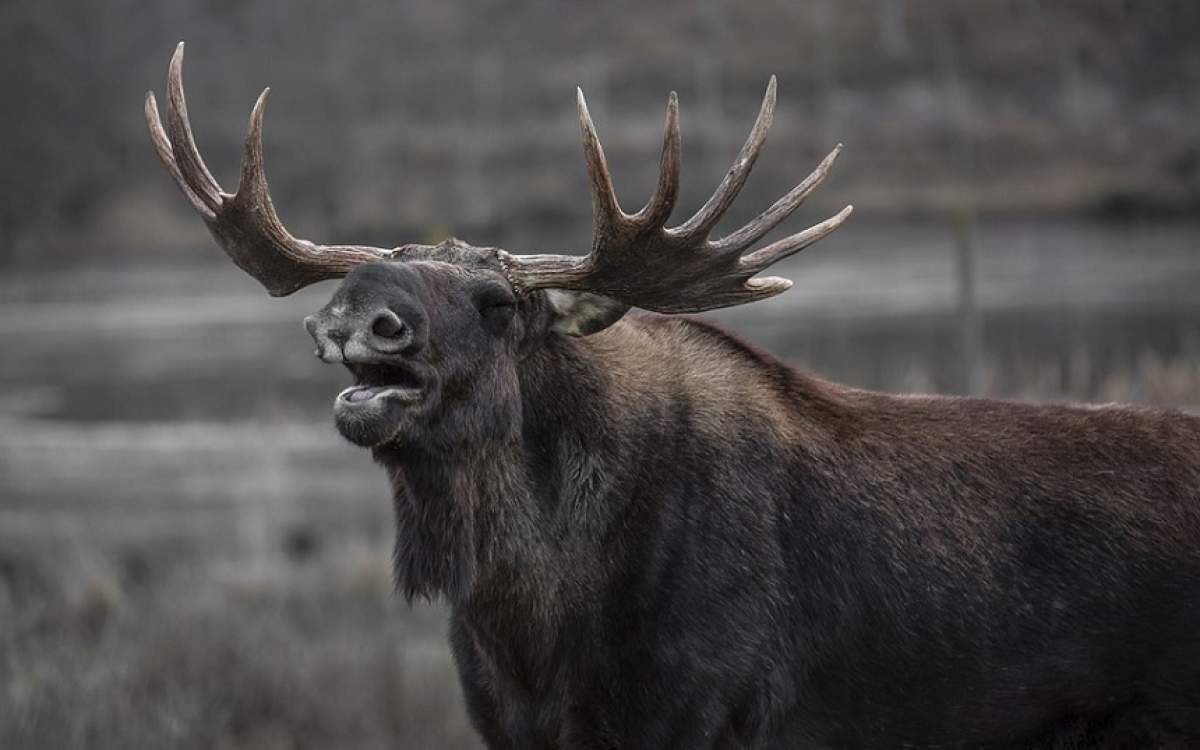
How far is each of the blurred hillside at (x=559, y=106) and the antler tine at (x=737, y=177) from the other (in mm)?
21821

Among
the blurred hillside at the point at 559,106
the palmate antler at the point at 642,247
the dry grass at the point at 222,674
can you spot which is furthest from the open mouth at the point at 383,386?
the blurred hillside at the point at 559,106

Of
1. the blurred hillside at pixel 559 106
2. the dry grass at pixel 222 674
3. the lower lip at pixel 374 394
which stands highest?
the blurred hillside at pixel 559 106

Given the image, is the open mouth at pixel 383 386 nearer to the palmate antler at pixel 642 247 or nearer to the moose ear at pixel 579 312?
the palmate antler at pixel 642 247

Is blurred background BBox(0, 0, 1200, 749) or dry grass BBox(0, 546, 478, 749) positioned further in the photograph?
blurred background BBox(0, 0, 1200, 749)

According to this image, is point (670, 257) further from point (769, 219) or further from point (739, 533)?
point (739, 533)

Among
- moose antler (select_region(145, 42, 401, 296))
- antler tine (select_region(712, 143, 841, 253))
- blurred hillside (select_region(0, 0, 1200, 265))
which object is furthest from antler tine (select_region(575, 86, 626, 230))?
blurred hillside (select_region(0, 0, 1200, 265))

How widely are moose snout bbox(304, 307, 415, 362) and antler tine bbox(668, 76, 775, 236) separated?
3.15 feet

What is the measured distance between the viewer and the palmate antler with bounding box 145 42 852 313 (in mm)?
4961

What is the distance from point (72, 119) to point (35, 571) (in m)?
20.3

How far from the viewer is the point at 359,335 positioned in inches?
177

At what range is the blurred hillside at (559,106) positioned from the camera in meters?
30.2

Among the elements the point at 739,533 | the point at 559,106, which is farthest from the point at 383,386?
the point at 559,106

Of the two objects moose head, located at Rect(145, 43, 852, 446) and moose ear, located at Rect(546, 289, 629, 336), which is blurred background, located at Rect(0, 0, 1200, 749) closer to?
moose head, located at Rect(145, 43, 852, 446)

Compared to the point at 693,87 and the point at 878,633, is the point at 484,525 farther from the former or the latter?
the point at 693,87
